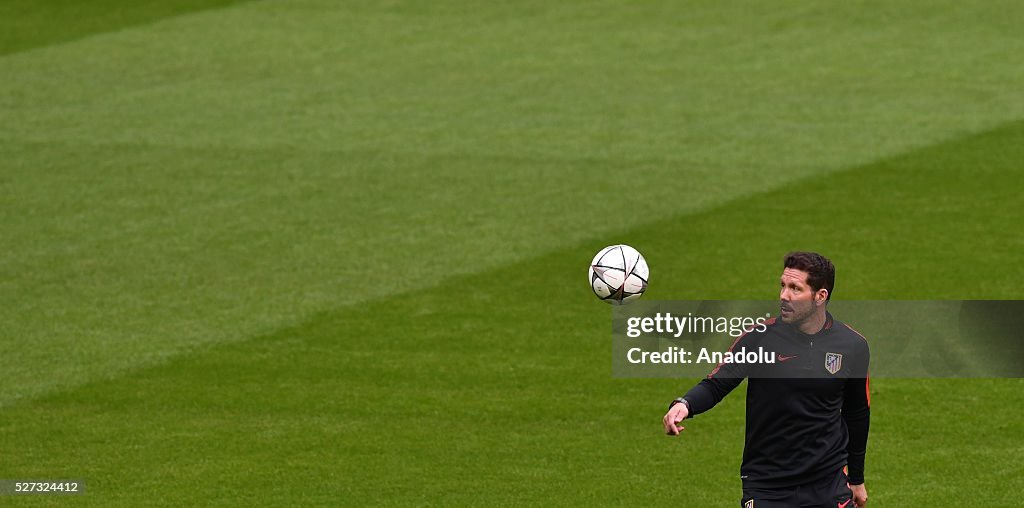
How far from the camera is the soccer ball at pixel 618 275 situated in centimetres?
1402

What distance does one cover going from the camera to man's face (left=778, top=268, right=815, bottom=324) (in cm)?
958

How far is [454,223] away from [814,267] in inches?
459

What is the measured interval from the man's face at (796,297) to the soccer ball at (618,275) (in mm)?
4280

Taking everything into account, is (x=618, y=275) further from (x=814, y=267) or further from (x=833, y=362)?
(x=814, y=267)

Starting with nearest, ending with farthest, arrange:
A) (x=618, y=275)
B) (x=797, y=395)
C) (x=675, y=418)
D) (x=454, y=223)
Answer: (x=675, y=418)
(x=797, y=395)
(x=618, y=275)
(x=454, y=223)

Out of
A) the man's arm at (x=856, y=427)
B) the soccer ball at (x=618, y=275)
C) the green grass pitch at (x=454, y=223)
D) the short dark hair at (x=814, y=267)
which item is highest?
the short dark hair at (x=814, y=267)

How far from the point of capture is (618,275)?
552 inches

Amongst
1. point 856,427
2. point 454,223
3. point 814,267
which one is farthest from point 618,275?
point 454,223

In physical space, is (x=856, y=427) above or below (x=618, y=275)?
above

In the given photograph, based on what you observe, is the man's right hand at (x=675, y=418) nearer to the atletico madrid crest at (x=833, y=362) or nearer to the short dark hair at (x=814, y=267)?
the atletico madrid crest at (x=833, y=362)

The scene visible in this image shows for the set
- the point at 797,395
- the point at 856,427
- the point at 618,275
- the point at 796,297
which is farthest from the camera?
the point at 618,275

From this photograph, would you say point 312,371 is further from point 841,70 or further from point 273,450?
point 841,70

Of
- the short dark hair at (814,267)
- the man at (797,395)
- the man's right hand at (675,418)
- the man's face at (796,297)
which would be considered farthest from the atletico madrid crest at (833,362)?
the man's right hand at (675,418)

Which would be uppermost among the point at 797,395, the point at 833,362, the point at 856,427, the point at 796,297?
the point at 796,297
